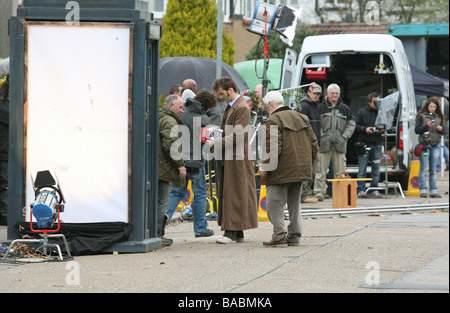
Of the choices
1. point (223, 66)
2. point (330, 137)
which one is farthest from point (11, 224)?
point (223, 66)

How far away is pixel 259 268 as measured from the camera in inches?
345

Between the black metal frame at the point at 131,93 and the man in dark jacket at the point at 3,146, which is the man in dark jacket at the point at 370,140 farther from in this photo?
the black metal frame at the point at 131,93

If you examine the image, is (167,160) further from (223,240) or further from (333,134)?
(333,134)

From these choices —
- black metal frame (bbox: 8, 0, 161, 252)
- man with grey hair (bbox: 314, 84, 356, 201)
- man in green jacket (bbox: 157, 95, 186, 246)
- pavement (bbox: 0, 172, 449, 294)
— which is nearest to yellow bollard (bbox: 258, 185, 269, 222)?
pavement (bbox: 0, 172, 449, 294)

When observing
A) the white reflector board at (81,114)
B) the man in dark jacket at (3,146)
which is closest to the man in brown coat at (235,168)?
the white reflector board at (81,114)

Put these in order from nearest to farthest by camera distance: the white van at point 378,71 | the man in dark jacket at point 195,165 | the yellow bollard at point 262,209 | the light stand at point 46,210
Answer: the light stand at point 46,210 < the man in dark jacket at point 195,165 < the yellow bollard at point 262,209 < the white van at point 378,71

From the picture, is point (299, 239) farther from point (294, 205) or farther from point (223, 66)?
point (223, 66)

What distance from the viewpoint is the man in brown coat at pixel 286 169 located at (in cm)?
1047

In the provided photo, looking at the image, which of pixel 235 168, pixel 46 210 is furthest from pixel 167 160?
pixel 46 210

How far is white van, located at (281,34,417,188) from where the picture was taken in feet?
60.4

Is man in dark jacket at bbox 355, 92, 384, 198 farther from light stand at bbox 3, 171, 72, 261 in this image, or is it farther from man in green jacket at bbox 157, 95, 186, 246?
light stand at bbox 3, 171, 72, 261

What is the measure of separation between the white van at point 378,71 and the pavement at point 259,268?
6416mm
